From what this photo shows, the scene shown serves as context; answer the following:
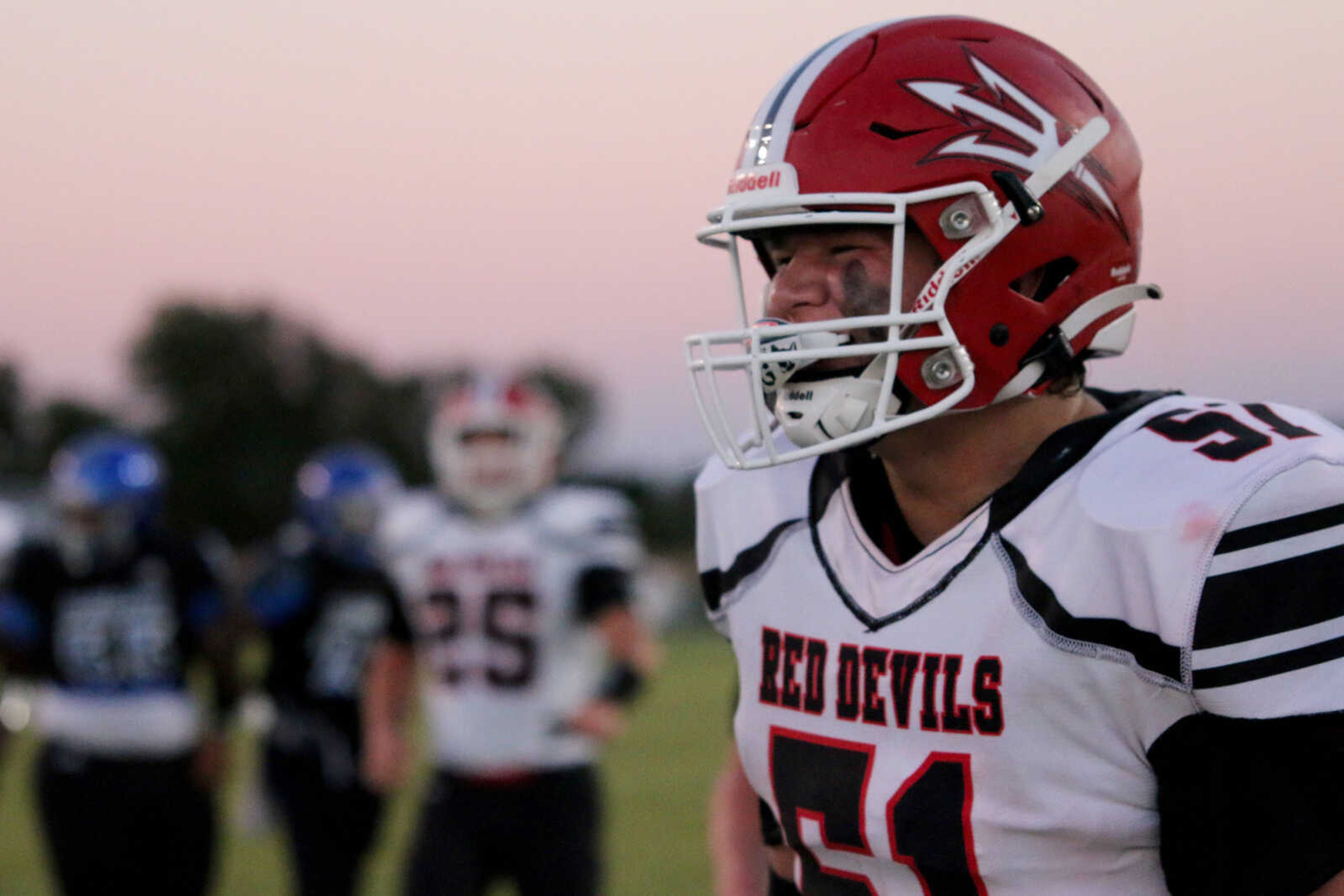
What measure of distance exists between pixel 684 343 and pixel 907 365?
296mm

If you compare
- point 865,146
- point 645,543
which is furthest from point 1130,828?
point 645,543

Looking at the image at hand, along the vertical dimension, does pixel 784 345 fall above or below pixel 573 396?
above

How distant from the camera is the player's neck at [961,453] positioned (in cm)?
190

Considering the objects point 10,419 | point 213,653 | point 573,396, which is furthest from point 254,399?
point 213,653

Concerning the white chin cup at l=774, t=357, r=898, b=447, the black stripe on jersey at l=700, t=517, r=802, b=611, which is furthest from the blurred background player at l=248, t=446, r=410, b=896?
the white chin cup at l=774, t=357, r=898, b=447

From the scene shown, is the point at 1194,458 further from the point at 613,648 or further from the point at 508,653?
the point at 508,653

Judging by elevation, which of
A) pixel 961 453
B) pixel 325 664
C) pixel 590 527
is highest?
pixel 961 453

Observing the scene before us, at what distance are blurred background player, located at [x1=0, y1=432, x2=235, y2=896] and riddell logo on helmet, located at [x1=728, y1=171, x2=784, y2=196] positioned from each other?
13.7ft

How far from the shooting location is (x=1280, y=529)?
159 cm

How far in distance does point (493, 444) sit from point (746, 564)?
316 centimetres

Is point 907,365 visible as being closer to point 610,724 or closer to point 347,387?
point 610,724

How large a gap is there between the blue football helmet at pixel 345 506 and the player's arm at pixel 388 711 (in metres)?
1.28

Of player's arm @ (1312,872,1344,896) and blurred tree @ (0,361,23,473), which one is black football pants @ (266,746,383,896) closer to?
player's arm @ (1312,872,1344,896)

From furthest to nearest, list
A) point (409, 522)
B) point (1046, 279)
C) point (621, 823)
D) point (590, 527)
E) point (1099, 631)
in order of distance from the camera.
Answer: point (621, 823) → point (409, 522) → point (590, 527) → point (1046, 279) → point (1099, 631)
